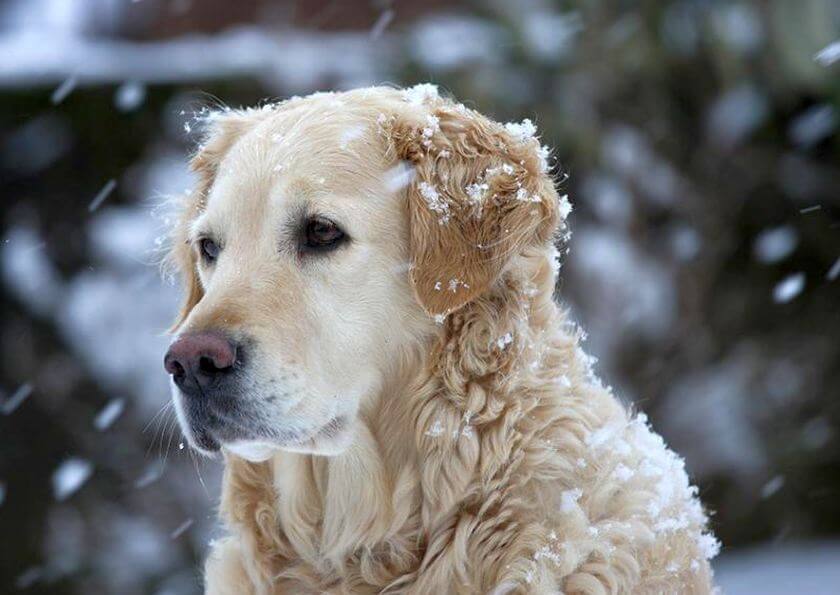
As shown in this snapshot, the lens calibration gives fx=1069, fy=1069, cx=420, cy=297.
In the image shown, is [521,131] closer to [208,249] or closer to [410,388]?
[410,388]

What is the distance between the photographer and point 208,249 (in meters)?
3.29

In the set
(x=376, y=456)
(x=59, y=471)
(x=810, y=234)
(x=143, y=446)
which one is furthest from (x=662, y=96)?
(x=376, y=456)

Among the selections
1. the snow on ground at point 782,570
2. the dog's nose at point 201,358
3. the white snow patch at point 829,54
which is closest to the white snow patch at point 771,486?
the snow on ground at point 782,570

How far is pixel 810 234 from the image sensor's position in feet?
28.0

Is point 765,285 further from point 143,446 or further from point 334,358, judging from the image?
point 334,358

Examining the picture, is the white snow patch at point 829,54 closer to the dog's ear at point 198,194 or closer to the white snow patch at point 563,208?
the white snow patch at point 563,208

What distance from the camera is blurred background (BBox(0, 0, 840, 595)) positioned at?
272 inches

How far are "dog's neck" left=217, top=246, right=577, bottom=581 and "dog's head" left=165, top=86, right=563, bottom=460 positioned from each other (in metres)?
0.09

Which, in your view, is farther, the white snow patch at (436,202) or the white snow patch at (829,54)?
the white snow patch at (829,54)

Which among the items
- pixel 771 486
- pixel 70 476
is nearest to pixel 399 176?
pixel 70 476

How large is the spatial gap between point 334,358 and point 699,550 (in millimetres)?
1225

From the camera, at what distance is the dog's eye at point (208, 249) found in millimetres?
3255

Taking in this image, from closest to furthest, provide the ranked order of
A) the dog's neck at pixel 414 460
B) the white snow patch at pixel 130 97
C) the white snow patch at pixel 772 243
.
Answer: the dog's neck at pixel 414 460 → the white snow patch at pixel 130 97 → the white snow patch at pixel 772 243

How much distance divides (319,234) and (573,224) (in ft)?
15.9
